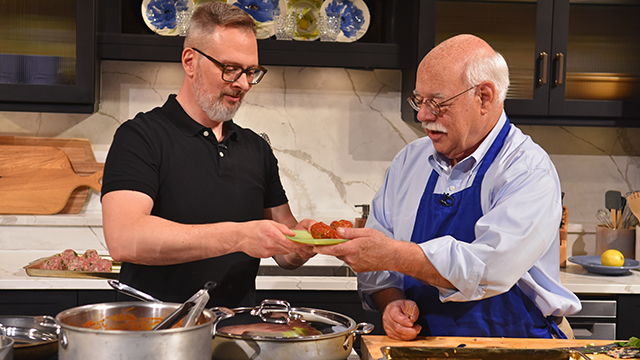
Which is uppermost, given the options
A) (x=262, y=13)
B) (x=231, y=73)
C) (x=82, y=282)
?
(x=262, y=13)

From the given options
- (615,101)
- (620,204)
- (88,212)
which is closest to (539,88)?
(615,101)

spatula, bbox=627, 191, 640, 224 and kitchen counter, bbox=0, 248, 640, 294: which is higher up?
spatula, bbox=627, 191, 640, 224

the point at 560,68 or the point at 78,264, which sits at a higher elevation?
the point at 560,68

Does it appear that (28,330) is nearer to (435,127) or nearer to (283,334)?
(283,334)

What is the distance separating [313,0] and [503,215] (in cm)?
167

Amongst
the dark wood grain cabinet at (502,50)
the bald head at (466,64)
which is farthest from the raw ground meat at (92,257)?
the bald head at (466,64)

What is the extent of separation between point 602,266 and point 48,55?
2475 millimetres

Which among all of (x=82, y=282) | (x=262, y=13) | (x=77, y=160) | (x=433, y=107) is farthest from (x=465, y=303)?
(x=77, y=160)

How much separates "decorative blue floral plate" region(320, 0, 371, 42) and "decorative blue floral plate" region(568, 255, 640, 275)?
1.40 metres

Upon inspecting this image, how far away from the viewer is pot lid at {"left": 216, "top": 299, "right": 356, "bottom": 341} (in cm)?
109

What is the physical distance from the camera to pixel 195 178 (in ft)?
5.30

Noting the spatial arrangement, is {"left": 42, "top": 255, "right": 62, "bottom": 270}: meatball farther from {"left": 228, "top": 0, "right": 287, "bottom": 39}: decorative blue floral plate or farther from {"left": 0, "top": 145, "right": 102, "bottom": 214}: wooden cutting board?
{"left": 228, "top": 0, "right": 287, "bottom": 39}: decorative blue floral plate

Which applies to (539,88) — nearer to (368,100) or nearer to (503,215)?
(368,100)

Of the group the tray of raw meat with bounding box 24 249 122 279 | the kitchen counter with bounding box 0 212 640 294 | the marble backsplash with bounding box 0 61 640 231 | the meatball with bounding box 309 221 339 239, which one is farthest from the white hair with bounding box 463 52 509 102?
the tray of raw meat with bounding box 24 249 122 279
